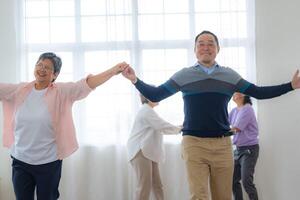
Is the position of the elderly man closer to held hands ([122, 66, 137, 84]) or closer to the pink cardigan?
held hands ([122, 66, 137, 84])

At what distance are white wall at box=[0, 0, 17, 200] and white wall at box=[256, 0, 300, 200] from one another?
284cm

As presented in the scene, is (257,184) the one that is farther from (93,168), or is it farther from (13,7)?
(13,7)

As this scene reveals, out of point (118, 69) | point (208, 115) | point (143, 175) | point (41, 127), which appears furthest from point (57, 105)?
point (143, 175)

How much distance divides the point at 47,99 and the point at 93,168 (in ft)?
6.21

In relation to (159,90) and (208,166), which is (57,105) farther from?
(208,166)

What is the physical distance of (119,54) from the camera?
4055 mm

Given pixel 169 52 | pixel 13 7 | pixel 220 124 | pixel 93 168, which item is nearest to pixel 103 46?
pixel 169 52

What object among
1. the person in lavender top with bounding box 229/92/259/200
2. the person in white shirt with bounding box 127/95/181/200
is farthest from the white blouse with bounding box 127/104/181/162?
the person in lavender top with bounding box 229/92/259/200

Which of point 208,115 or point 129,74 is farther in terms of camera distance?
point 129,74

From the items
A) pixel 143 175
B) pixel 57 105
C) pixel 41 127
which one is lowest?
pixel 143 175

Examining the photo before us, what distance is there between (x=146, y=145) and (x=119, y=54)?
3.71ft

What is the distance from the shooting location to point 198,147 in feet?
7.36

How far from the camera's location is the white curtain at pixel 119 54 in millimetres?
4027

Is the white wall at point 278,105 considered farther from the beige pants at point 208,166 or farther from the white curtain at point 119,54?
the beige pants at point 208,166
